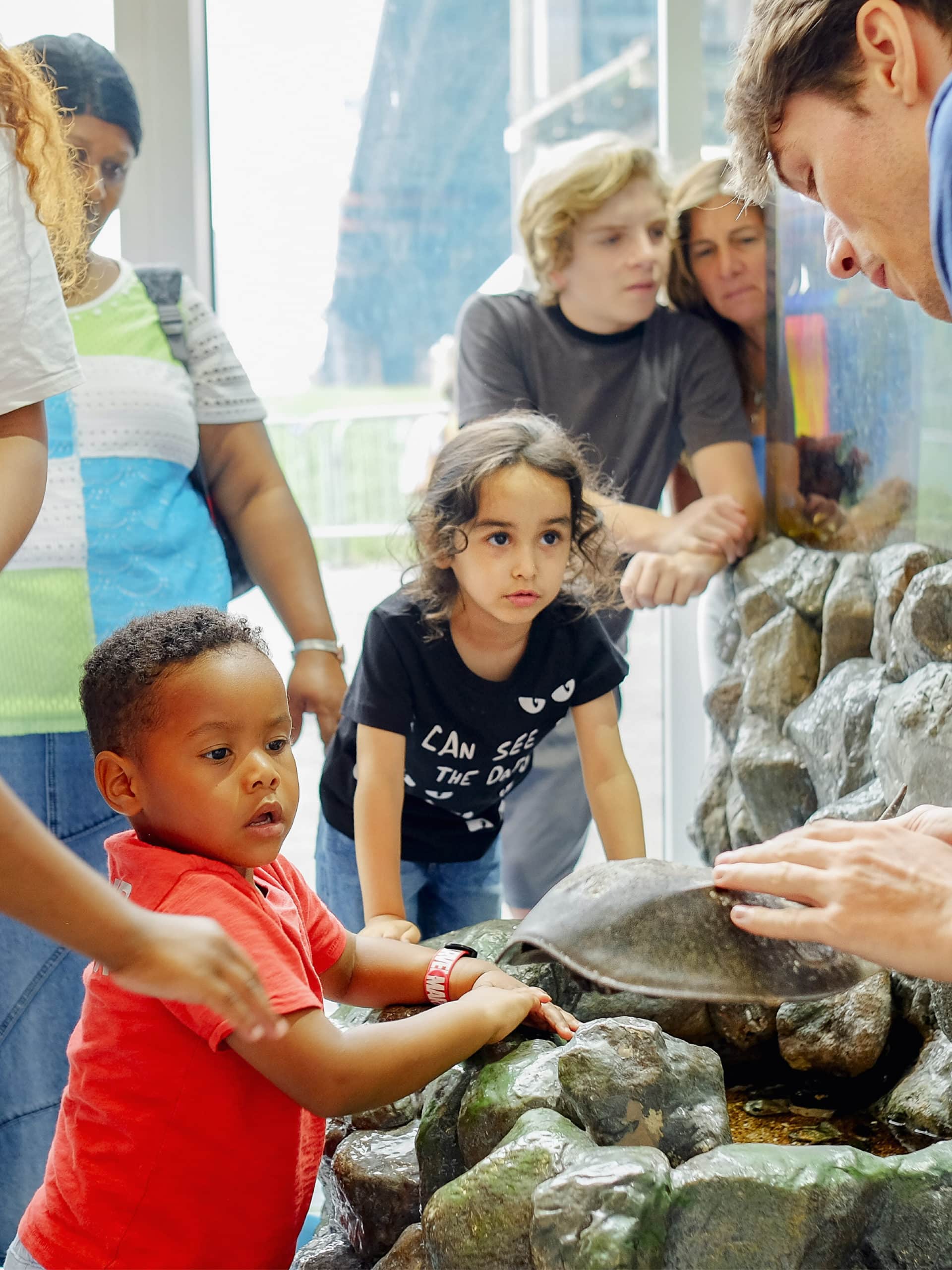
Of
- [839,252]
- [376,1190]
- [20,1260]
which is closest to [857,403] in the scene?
[839,252]

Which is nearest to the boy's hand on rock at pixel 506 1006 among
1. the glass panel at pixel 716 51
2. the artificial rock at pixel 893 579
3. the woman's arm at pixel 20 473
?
the woman's arm at pixel 20 473

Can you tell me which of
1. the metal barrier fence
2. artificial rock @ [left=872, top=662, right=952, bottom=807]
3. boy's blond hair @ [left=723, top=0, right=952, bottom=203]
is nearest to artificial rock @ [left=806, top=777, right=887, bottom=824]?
artificial rock @ [left=872, top=662, right=952, bottom=807]

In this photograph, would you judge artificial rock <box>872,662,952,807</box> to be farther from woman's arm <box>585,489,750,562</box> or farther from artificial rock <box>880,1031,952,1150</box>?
woman's arm <box>585,489,750,562</box>

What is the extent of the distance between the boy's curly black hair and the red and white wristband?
0.48 m

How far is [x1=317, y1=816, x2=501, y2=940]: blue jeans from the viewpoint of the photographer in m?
2.27

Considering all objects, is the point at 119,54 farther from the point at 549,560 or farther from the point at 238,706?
the point at 238,706

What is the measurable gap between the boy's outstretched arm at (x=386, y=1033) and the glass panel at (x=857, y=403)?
1.23m

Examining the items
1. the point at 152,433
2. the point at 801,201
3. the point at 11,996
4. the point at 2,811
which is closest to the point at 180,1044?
the point at 2,811

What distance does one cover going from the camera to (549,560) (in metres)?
1.98

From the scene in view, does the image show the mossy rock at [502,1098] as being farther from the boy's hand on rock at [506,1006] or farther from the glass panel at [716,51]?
the glass panel at [716,51]

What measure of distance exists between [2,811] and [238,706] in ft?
1.37

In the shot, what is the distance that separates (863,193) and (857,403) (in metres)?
1.08

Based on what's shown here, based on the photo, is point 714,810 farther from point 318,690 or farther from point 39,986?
point 39,986

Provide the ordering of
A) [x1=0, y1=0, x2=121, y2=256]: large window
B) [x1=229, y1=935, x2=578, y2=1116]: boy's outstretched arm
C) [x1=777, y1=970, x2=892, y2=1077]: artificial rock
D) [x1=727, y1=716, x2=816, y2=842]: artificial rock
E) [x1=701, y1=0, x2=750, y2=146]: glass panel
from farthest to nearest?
[x1=701, y1=0, x2=750, y2=146]: glass panel
[x1=0, y1=0, x2=121, y2=256]: large window
[x1=727, y1=716, x2=816, y2=842]: artificial rock
[x1=777, y1=970, x2=892, y2=1077]: artificial rock
[x1=229, y1=935, x2=578, y2=1116]: boy's outstretched arm
